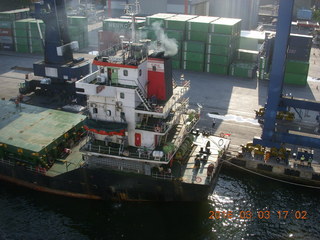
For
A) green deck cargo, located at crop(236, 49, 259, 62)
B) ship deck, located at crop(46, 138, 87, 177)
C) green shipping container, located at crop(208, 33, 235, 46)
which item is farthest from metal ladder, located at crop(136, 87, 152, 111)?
green deck cargo, located at crop(236, 49, 259, 62)

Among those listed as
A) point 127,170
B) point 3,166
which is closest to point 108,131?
point 127,170

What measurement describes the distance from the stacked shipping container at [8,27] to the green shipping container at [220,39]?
35.2 meters

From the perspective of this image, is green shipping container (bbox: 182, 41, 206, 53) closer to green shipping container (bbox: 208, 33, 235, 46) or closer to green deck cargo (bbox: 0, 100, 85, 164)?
green shipping container (bbox: 208, 33, 235, 46)

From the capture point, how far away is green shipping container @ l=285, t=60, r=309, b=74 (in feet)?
169

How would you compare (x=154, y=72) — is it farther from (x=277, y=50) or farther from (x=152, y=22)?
(x=152, y=22)

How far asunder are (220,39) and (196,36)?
12.9ft

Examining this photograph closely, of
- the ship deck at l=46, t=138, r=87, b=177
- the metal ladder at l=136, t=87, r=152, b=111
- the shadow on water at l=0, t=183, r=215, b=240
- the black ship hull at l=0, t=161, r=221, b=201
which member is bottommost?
the shadow on water at l=0, t=183, r=215, b=240

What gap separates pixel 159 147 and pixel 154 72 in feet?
18.7

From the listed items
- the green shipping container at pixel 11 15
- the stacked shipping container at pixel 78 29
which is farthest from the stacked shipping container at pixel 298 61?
the green shipping container at pixel 11 15

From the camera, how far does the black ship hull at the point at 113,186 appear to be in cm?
2723

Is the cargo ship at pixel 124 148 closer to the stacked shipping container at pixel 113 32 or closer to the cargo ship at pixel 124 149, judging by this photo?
the cargo ship at pixel 124 149

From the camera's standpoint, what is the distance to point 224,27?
55312 millimetres
